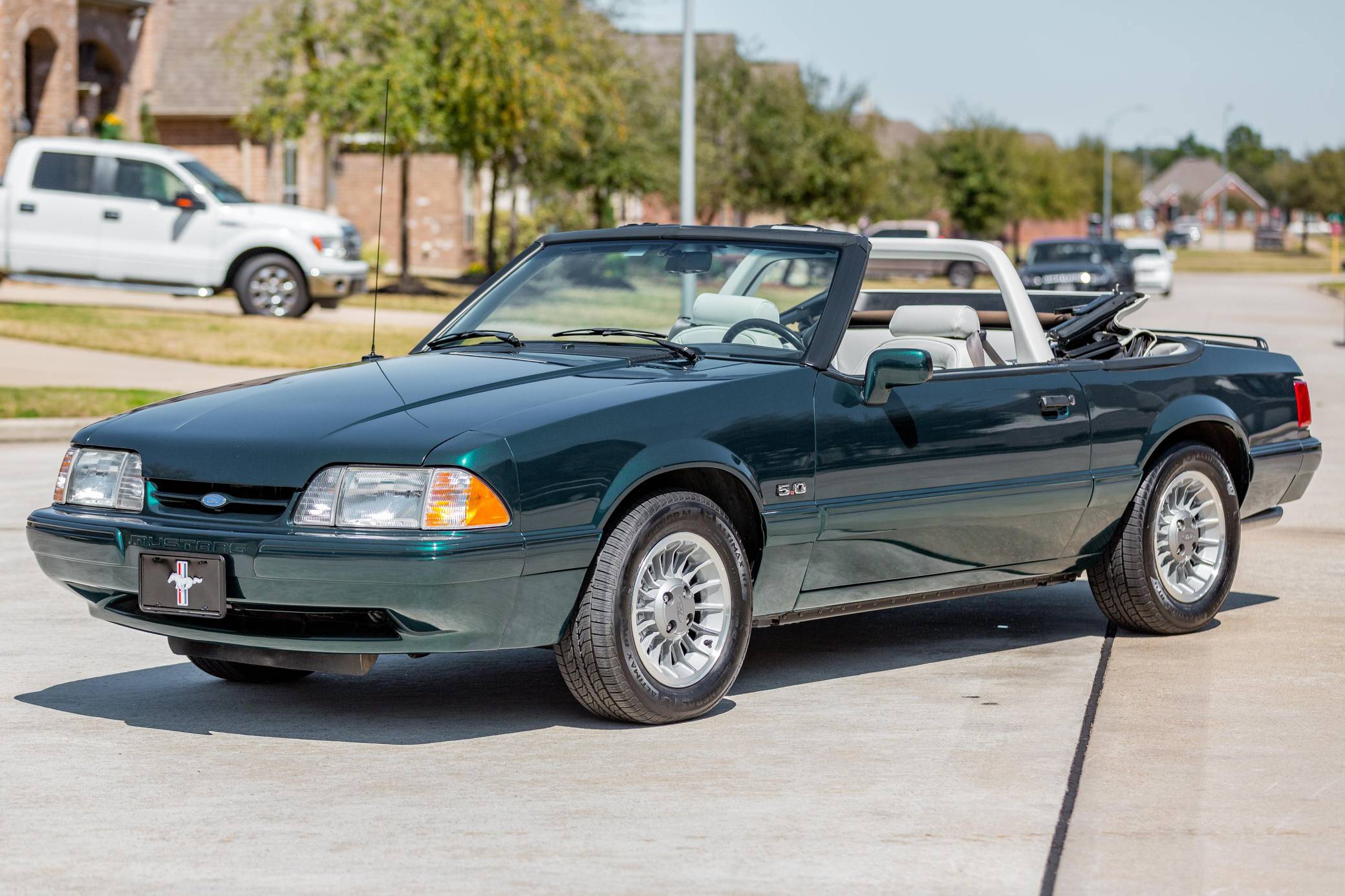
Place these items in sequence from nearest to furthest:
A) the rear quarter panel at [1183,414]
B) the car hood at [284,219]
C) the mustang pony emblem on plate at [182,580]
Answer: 1. the mustang pony emblem on plate at [182,580]
2. the rear quarter panel at [1183,414]
3. the car hood at [284,219]

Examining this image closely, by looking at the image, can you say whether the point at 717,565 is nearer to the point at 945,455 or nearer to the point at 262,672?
the point at 945,455

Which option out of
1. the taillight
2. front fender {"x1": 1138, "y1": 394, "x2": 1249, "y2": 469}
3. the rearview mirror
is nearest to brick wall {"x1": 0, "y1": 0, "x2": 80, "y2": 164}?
the rearview mirror

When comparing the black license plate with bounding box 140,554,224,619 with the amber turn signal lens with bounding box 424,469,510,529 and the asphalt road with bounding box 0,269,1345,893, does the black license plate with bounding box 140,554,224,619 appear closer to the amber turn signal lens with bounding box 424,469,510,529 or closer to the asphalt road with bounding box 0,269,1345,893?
the asphalt road with bounding box 0,269,1345,893

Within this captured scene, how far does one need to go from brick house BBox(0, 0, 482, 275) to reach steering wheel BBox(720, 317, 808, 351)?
28.4 metres

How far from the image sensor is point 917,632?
25.1ft

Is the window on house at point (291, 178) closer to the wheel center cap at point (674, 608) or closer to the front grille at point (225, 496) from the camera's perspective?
the front grille at point (225, 496)

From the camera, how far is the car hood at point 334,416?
17.9 feet

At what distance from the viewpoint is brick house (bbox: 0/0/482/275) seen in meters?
34.0

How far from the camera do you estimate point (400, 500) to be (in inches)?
212

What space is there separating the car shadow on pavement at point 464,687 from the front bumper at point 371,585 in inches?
17.7

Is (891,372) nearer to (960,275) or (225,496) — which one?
(225,496)

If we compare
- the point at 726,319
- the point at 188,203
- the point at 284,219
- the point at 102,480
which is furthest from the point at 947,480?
the point at 188,203

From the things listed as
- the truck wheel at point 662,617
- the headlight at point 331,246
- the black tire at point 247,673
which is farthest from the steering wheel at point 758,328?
the headlight at point 331,246

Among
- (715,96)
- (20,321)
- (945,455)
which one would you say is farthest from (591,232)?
(715,96)
